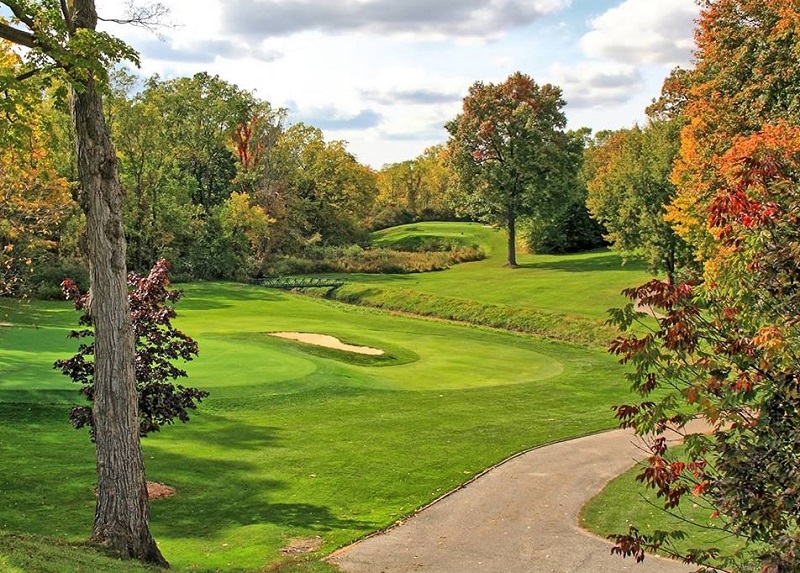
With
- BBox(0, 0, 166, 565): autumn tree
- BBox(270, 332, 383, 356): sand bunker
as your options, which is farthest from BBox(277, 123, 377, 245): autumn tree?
BBox(0, 0, 166, 565): autumn tree

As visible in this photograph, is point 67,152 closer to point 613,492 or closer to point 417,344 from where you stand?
point 417,344

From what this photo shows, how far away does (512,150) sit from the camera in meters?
62.6

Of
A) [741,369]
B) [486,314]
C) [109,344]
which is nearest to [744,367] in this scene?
[741,369]

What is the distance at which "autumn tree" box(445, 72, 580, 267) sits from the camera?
61594mm

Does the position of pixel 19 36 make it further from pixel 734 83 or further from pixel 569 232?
pixel 569 232

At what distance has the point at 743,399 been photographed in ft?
19.4

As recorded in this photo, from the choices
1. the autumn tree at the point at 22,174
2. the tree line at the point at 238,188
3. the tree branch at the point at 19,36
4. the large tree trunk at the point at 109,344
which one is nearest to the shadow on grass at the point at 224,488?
the large tree trunk at the point at 109,344

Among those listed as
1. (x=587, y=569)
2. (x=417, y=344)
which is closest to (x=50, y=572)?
(x=587, y=569)

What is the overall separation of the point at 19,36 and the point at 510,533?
36.2 feet

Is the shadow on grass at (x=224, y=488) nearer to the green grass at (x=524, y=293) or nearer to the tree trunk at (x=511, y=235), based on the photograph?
the green grass at (x=524, y=293)

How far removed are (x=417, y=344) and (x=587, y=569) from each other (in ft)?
74.6

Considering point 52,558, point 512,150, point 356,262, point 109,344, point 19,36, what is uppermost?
point 512,150

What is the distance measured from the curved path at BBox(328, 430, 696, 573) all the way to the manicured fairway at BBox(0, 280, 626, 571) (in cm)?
58

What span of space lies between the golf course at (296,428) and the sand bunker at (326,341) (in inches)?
22.0
